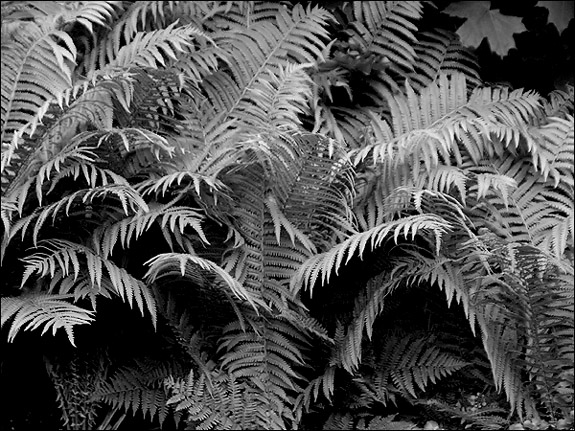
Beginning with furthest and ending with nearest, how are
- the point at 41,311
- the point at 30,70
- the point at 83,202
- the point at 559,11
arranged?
the point at 559,11 → the point at 30,70 → the point at 83,202 → the point at 41,311

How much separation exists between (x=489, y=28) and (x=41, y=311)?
2.04 m

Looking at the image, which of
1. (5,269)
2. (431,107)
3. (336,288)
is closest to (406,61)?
(431,107)

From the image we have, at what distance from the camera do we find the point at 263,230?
2.33 meters

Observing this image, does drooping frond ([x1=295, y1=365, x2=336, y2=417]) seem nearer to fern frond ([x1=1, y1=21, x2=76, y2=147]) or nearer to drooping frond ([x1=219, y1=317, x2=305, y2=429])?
drooping frond ([x1=219, y1=317, x2=305, y2=429])

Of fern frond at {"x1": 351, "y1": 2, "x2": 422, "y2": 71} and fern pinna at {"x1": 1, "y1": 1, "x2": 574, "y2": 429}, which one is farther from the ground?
fern frond at {"x1": 351, "y1": 2, "x2": 422, "y2": 71}

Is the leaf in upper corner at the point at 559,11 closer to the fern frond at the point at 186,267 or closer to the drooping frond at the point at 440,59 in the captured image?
the drooping frond at the point at 440,59

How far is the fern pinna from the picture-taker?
211 centimetres

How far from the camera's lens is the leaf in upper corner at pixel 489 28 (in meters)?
2.67

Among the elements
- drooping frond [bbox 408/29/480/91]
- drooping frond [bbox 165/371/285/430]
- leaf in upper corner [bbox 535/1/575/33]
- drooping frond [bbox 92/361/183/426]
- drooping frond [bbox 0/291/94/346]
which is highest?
leaf in upper corner [bbox 535/1/575/33]

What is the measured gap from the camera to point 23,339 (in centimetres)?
229

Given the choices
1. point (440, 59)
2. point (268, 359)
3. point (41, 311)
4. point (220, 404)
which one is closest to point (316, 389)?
point (268, 359)

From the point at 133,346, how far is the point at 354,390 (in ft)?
2.62

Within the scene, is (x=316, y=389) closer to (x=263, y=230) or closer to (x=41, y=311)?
(x=263, y=230)

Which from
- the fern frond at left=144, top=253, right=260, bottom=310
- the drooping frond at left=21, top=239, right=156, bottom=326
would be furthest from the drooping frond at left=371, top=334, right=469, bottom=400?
the drooping frond at left=21, top=239, right=156, bottom=326
